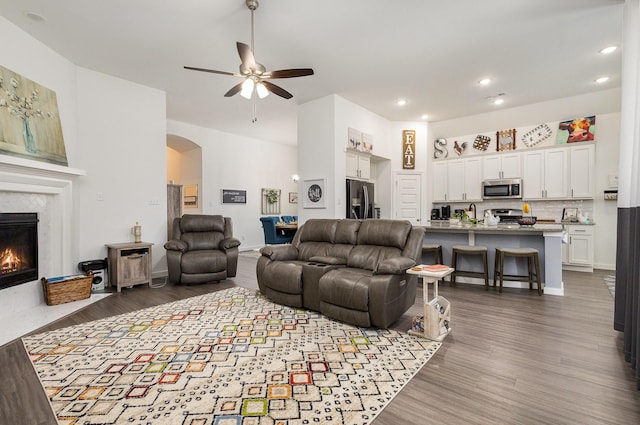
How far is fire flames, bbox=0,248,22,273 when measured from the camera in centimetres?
323

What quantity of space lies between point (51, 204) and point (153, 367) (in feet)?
10.2

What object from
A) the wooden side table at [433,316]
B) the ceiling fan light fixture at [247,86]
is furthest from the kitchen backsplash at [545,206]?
the ceiling fan light fixture at [247,86]

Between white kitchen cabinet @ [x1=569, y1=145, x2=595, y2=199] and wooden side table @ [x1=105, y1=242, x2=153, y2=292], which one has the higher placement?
white kitchen cabinet @ [x1=569, y1=145, x2=595, y2=199]

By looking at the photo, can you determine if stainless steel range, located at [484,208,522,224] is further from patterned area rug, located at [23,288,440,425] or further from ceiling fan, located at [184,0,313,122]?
ceiling fan, located at [184,0,313,122]

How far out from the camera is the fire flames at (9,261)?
3.23 m

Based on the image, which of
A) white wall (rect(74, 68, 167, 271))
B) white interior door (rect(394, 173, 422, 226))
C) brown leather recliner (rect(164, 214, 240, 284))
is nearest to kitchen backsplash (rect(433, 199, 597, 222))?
white interior door (rect(394, 173, 422, 226))

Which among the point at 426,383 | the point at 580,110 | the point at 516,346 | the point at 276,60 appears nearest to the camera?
the point at 426,383

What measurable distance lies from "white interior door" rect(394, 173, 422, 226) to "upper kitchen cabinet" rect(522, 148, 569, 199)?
2.07m

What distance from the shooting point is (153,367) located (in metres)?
2.16

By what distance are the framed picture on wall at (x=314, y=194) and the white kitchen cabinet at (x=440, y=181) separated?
3.15 metres

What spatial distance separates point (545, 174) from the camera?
5895 millimetres

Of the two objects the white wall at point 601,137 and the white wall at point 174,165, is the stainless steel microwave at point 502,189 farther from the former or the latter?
the white wall at point 174,165

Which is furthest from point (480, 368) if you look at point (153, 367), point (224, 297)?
point (224, 297)

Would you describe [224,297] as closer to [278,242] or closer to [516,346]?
Result: [516,346]
